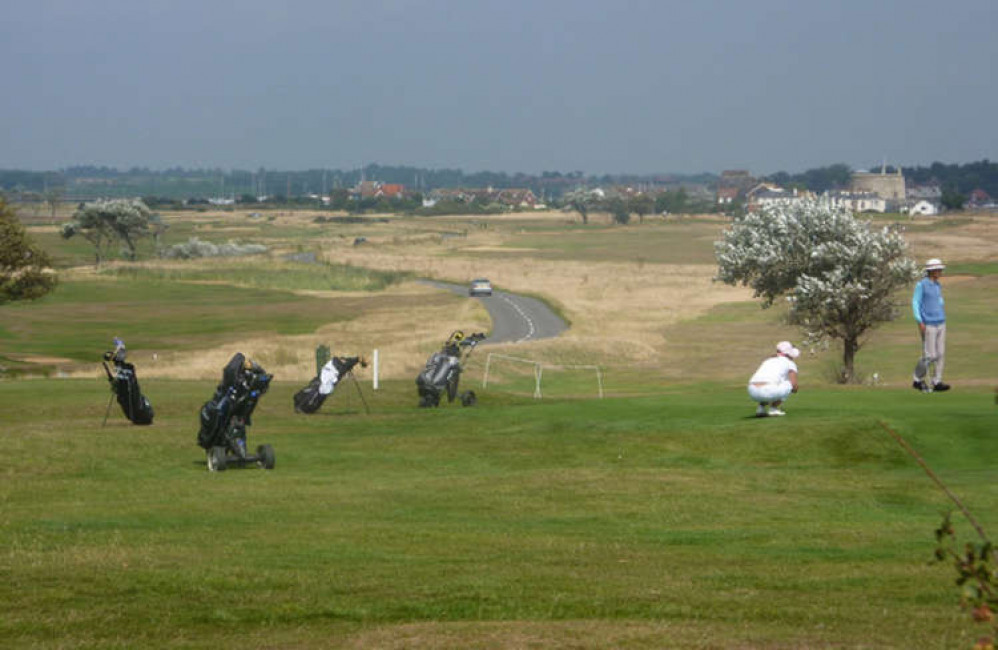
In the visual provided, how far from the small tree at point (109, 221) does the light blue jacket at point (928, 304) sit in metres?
125

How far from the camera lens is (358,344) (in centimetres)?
6838

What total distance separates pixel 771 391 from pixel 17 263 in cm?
4467

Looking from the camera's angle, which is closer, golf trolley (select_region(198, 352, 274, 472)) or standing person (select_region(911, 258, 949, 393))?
golf trolley (select_region(198, 352, 274, 472))

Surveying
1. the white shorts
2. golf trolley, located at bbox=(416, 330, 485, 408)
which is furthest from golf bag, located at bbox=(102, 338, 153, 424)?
the white shorts

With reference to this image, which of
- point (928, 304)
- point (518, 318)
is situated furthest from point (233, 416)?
point (518, 318)

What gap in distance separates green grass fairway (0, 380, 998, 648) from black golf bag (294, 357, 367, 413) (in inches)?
77.4

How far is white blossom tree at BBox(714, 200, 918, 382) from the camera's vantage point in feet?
134

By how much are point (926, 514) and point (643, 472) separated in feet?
15.9

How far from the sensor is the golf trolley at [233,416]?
66.3 feet

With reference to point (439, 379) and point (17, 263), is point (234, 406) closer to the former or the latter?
point (439, 379)

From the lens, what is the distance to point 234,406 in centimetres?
2052

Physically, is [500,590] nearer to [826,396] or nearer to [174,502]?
[174,502]

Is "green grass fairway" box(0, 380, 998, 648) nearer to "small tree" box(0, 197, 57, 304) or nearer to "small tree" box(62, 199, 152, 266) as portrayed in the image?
"small tree" box(0, 197, 57, 304)

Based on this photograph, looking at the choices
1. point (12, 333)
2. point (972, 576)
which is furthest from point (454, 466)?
point (12, 333)
